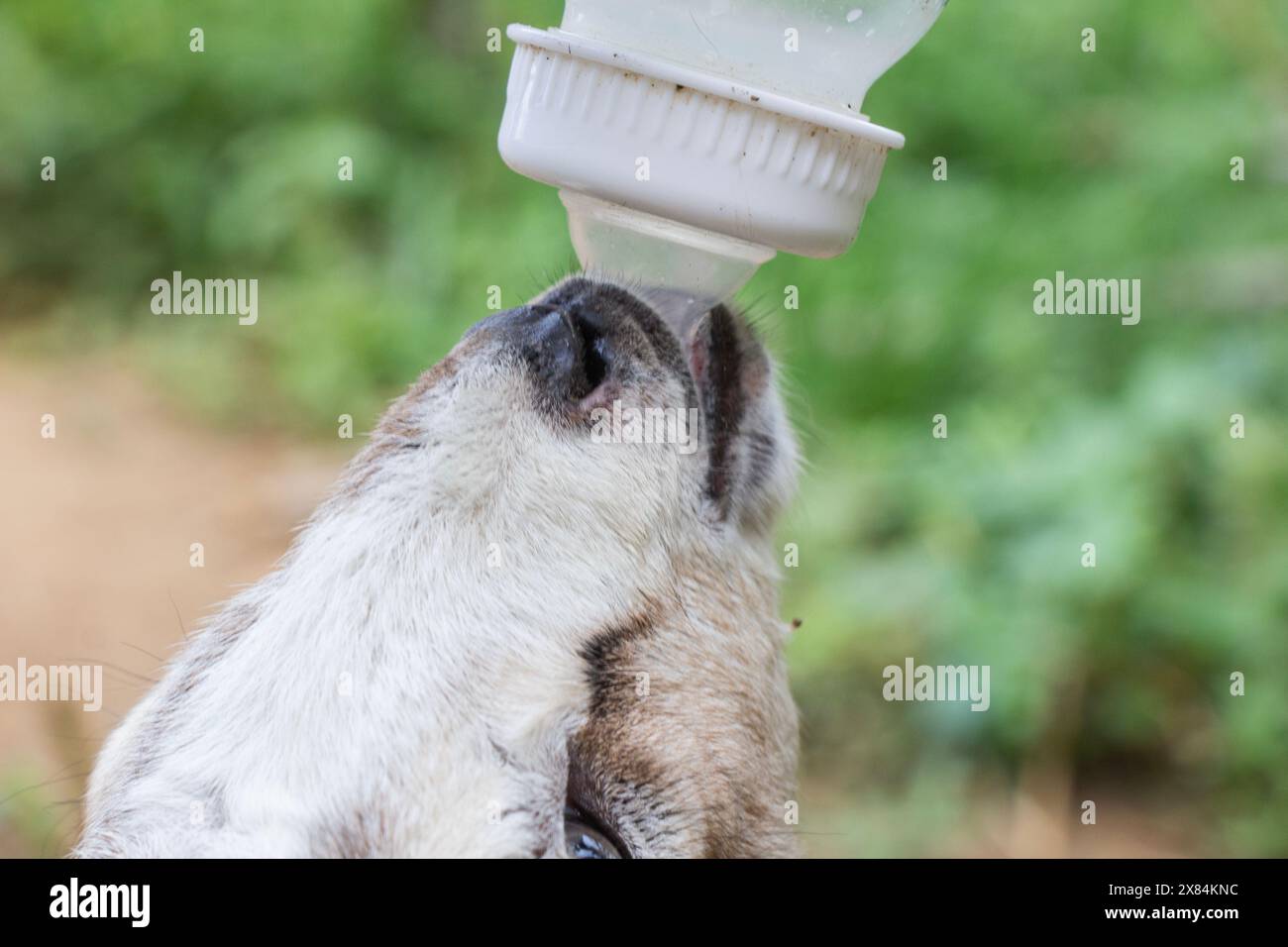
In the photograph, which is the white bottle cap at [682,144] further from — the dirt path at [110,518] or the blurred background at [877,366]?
the dirt path at [110,518]

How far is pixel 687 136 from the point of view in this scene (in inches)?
78.2

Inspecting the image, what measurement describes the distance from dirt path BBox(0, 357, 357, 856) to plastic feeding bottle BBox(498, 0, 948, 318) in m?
3.33

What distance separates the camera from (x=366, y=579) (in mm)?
2096

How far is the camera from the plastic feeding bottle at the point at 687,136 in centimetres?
199

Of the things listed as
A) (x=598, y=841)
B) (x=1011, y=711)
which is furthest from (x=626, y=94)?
(x=1011, y=711)

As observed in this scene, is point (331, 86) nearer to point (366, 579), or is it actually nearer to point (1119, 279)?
point (1119, 279)

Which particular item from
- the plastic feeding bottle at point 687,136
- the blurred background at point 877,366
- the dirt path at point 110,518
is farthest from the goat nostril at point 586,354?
the dirt path at point 110,518

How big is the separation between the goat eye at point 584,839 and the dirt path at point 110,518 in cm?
314

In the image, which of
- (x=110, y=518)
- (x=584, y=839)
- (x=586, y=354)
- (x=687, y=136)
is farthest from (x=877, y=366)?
(x=584, y=839)

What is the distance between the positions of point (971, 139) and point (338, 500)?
5311 millimetres

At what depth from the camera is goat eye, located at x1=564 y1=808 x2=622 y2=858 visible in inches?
79.2

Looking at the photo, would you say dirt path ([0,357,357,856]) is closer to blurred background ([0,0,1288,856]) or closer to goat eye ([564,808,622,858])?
blurred background ([0,0,1288,856])

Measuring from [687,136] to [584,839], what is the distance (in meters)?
0.99

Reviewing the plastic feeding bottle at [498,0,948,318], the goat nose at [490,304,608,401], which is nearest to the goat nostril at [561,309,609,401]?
the goat nose at [490,304,608,401]
